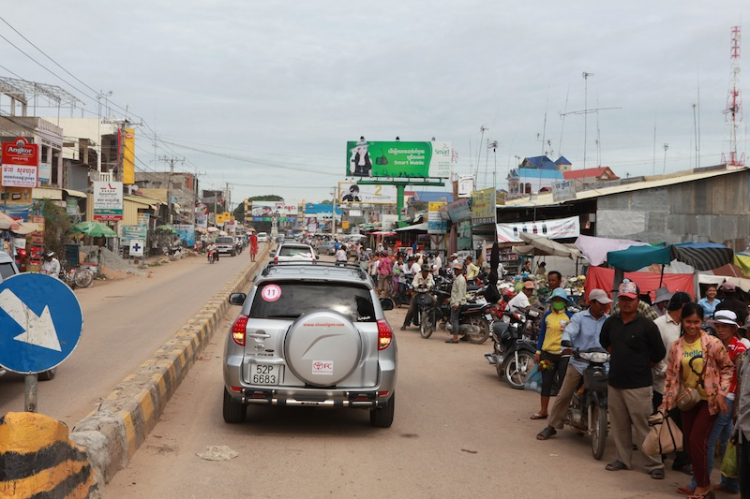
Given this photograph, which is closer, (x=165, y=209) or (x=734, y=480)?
(x=734, y=480)

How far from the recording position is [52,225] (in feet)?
96.2

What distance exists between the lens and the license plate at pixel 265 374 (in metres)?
7.33

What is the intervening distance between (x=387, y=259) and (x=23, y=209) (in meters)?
14.5

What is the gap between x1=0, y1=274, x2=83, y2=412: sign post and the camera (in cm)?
497

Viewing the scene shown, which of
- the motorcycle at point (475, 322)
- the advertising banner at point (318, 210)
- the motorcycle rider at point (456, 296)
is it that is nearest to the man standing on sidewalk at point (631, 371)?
the motorcycle rider at point (456, 296)

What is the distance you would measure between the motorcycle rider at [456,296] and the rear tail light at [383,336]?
315 inches

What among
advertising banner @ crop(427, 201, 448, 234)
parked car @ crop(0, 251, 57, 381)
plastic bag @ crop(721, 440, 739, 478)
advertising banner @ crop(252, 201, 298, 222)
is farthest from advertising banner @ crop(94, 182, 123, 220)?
advertising banner @ crop(252, 201, 298, 222)

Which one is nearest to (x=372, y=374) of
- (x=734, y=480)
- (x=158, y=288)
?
(x=734, y=480)

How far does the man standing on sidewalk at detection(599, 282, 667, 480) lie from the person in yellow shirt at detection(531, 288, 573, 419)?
177 cm

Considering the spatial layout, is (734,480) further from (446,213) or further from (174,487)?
(446,213)

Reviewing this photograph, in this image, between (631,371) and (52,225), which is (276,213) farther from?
(631,371)

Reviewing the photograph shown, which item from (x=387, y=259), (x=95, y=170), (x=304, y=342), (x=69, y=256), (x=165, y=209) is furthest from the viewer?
(x=165, y=209)

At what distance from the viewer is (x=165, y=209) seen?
73000 mm

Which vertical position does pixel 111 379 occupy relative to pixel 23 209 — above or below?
below
